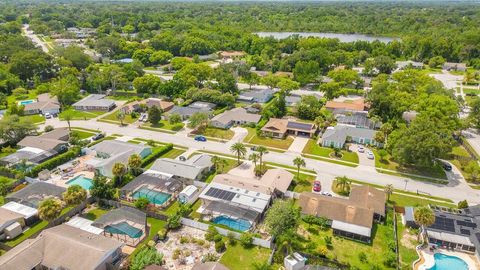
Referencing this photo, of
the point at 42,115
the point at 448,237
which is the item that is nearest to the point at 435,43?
the point at 448,237

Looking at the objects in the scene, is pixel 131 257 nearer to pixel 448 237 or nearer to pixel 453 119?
pixel 448 237

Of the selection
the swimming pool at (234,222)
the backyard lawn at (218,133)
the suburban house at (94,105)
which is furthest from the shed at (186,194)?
the suburban house at (94,105)

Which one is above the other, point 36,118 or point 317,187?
point 36,118

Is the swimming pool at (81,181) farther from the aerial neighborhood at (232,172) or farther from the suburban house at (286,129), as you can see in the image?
the suburban house at (286,129)

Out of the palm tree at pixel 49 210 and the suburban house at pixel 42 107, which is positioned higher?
the palm tree at pixel 49 210

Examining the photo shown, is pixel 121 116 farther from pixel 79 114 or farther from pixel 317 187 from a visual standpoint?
pixel 317 187

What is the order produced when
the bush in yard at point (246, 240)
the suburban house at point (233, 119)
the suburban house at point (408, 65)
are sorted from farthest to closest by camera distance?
the suburban house at point (408, 65) → the suburban house at point (233, 119) → the bush in yard at point (246, 240)

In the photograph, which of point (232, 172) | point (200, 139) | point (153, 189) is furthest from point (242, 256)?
point (200, 139)
